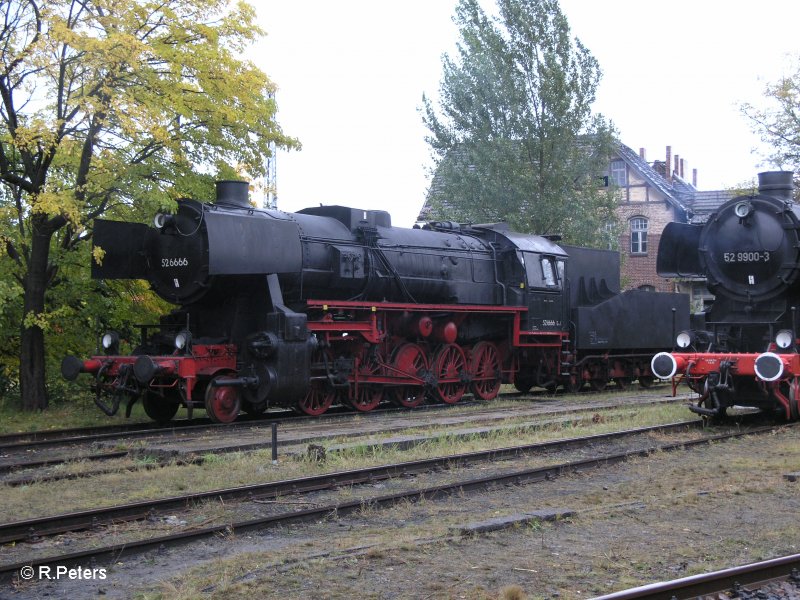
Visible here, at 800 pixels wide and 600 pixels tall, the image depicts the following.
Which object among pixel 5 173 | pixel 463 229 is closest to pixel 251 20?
pixel 5 173

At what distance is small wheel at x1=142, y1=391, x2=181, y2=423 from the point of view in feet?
47.0

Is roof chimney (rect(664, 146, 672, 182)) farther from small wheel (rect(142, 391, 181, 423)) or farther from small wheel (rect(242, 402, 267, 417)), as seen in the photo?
small wheel (rect(142, 391, 181, 423))

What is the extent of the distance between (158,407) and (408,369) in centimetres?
472

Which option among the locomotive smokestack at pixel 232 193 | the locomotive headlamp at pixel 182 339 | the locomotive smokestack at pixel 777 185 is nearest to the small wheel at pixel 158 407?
the locomotive headlamp at pixel 182 339

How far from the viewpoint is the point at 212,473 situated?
914 cm

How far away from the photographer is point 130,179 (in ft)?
46.6

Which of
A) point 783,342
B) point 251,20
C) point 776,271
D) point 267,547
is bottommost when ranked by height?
point 267,547

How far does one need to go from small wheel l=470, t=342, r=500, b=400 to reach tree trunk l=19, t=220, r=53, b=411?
835 centimetres

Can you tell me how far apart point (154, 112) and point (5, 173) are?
3.02m

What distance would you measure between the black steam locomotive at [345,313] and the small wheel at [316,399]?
37mm

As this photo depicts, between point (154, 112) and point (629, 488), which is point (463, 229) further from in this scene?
point (629, 488)

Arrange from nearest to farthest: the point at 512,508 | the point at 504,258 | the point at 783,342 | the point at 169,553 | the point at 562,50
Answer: the point at 169,553, the point at 512,508, the point at 783,342, the point at 504,258, the point at 562,50

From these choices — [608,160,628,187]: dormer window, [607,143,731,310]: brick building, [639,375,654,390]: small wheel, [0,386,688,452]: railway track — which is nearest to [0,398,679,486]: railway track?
[0,386,688,452]: railway track

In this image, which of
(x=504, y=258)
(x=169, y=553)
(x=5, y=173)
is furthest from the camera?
(x=504, y=258)
